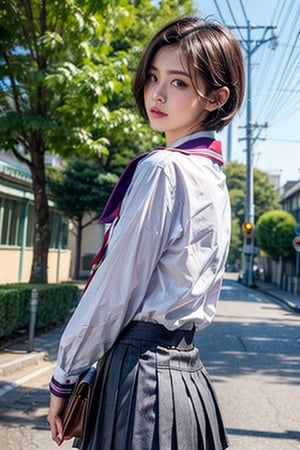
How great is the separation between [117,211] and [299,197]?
33839 mm

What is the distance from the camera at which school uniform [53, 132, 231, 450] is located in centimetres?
125

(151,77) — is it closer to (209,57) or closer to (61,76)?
(209,57)

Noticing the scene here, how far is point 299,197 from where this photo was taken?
33719 mm

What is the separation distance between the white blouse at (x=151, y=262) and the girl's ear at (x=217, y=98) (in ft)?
0.73

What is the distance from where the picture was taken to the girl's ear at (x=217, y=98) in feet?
4.81

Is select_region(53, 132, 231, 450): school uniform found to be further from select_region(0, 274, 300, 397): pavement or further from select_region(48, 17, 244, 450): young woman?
select_region(0, 274, 300, 397): pavement

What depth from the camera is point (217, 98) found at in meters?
1.48

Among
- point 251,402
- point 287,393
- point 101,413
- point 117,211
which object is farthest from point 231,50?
point 287,393

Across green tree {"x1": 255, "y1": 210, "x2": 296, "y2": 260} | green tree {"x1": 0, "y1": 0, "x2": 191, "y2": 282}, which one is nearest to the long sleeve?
green tree {"x1": 0, "y1": 0, "x2": 191, "y2": 282}

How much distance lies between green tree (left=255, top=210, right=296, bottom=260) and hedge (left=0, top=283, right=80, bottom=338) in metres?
20.5

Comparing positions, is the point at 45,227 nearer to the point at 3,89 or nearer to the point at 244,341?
the point at 3,89

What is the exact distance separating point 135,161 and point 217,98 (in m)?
0.32

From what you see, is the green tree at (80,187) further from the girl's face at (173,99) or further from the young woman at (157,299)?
the young woman at (157,299)

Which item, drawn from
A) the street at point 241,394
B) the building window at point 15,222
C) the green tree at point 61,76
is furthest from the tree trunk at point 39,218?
the building window at point 15,222
